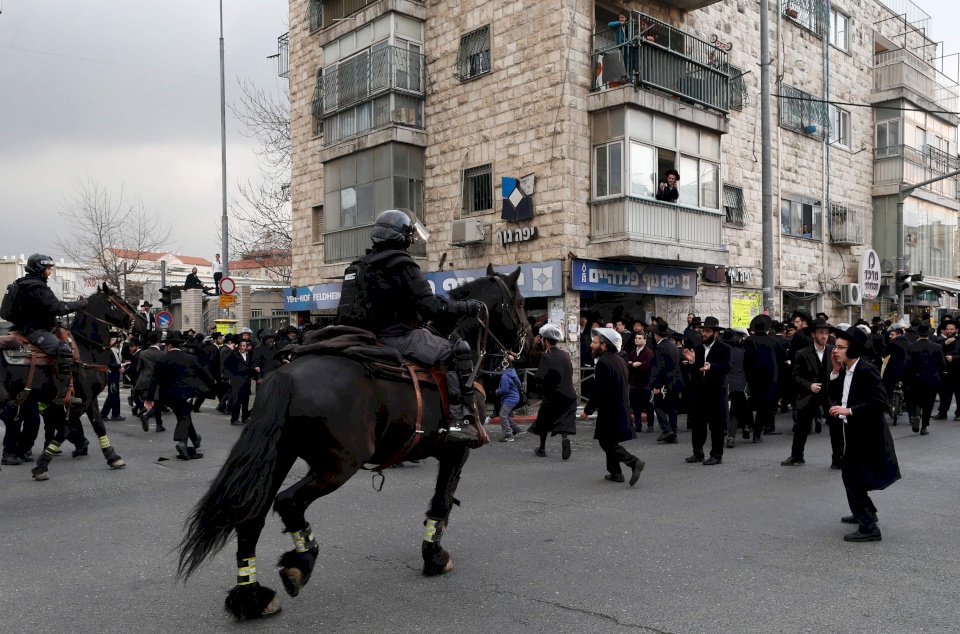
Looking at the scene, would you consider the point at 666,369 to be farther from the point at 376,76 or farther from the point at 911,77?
the point at 911,77

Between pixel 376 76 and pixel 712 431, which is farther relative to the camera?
pixel 376 76

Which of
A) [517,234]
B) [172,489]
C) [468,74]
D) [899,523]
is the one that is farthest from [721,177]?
[172,489]

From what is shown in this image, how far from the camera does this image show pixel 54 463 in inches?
405

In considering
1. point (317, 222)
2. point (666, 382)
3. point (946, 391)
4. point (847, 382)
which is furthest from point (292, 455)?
point (317, 222)

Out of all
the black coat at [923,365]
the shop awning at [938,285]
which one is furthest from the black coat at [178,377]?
the shop awning at [938,285]

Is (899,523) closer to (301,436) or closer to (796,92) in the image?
(301,436)

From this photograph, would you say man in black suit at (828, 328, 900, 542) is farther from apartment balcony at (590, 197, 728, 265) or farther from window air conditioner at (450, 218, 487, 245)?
window air conditioner at (450, 218, 487, 245)

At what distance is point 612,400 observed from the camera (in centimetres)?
898

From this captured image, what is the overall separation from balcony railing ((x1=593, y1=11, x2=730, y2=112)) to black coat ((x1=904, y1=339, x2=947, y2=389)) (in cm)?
848

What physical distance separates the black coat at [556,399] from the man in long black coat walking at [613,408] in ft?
3.10

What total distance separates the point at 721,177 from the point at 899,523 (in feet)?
49.9

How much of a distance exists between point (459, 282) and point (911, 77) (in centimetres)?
2227

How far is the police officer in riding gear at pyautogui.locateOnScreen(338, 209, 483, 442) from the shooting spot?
5.08 meters

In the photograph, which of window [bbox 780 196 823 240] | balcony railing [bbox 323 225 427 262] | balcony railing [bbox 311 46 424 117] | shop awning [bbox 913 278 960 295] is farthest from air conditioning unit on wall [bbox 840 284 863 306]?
balcony railing [bbox 311 46 424 117]
